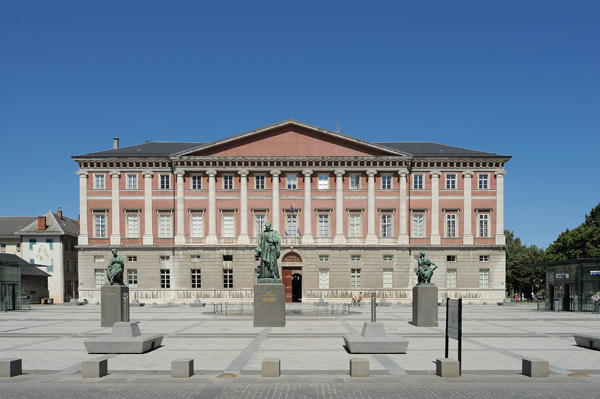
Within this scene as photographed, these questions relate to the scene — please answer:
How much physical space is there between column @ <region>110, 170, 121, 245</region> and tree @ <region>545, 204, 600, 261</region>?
54.8 m

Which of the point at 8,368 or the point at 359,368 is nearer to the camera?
the point at 359,368

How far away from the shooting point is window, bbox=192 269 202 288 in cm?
6241

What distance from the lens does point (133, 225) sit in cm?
6334

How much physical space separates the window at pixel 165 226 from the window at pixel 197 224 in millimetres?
2425

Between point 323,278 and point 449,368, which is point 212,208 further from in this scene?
point 449,368

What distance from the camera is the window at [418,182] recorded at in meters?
63.6

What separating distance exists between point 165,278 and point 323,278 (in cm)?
1702

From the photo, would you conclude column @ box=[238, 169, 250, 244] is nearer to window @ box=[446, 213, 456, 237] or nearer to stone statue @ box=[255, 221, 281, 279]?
window @ box=[446, 213, 456, 237]

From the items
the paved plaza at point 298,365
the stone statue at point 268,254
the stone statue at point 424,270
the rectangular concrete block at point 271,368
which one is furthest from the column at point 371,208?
the rectangular concrete block at point 271,368

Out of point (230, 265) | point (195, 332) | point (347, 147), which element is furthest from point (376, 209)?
point (195, 332)

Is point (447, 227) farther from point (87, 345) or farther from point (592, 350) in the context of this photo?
point (87, 345)

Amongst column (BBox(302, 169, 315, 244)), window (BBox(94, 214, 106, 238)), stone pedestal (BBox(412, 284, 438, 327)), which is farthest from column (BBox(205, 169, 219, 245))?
stone pedestal (BBox(412, 284, 438, 327))

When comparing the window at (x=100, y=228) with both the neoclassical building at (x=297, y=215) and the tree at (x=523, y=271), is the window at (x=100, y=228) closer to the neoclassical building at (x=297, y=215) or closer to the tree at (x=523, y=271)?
the neoclassical building at (x=297, y=215)

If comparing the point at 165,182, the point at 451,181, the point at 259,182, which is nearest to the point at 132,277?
the point at 165,182
